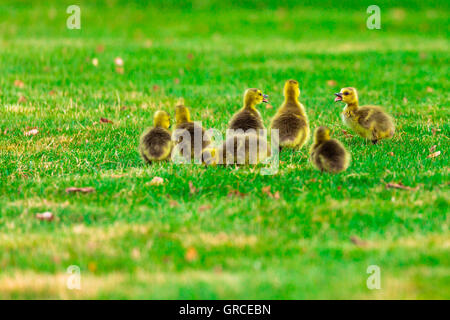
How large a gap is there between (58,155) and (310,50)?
420 inches

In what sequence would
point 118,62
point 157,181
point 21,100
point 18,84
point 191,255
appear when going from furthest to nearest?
point 118,62 < point 18,84 < point 21,100 < point 157,181 < point 191,255

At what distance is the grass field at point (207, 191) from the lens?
178 inches

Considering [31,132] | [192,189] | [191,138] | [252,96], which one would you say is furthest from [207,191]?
[31,132]

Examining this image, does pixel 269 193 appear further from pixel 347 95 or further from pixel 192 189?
pixel 347 95

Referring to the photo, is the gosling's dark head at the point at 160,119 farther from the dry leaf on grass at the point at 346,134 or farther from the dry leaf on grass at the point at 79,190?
the dry leaf on grass at the point at 346,134

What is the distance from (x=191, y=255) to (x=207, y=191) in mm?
1647

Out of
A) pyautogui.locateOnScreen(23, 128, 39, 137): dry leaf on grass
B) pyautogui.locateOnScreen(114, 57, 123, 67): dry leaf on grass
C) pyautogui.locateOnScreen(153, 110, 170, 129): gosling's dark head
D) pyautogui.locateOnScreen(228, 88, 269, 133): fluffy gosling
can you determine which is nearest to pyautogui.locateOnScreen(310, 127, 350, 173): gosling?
pyautogui.locateOnScreen(228, 88, 269, 133): fluffy gosling

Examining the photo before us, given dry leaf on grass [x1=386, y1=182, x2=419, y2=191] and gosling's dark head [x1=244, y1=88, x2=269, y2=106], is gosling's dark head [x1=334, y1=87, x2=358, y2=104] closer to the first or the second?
gosling's dark head [x1=244, y1=88, x2=269, y2=106]

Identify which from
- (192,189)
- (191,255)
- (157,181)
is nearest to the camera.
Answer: (191,255)

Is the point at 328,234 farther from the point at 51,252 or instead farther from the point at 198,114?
the point at 198,114

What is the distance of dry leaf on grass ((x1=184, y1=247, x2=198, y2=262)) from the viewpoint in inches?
190

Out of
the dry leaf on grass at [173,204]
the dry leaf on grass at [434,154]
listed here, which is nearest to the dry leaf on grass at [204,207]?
the dry leaf on grass at [173,204]

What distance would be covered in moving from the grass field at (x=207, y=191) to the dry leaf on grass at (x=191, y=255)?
1 cm

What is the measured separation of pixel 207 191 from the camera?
21.2 ft
